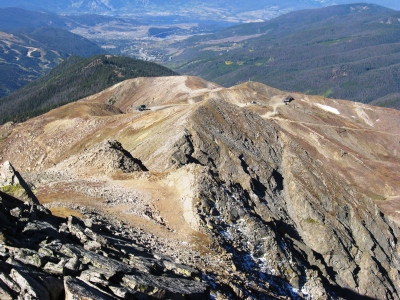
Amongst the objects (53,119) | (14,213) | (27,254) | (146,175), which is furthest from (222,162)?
(53,119)

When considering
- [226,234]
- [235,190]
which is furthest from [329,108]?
[226,234]

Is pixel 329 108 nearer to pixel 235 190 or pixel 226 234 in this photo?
pixel 235 190

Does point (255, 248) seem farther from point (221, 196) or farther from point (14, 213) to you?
point (14, 213)

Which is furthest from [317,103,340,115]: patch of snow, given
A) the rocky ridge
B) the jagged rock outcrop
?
the jagged rock outcrop

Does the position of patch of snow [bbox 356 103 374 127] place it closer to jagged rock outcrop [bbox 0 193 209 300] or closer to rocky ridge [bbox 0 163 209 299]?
rocky ridge [bbox 0 163 209 299]

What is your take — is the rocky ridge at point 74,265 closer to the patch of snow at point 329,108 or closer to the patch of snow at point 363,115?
the patch of snow at point 329,108

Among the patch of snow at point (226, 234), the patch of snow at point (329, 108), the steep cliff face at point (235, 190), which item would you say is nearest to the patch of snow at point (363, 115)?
the patch of snow at point (329, 108)
